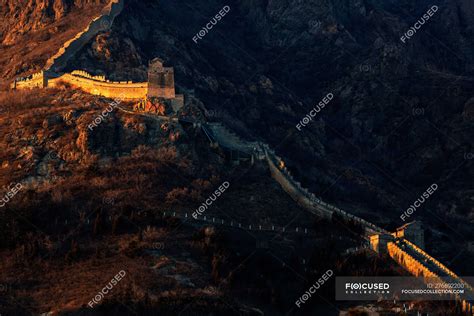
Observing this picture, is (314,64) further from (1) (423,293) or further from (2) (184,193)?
(1) (423,293)

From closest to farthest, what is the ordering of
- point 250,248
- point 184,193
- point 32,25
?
→ point 250,248 < point 184,193 < point 32,25

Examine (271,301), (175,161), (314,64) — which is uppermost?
(314,64)

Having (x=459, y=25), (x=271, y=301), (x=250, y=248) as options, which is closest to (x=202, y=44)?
(x=459, y=25)
